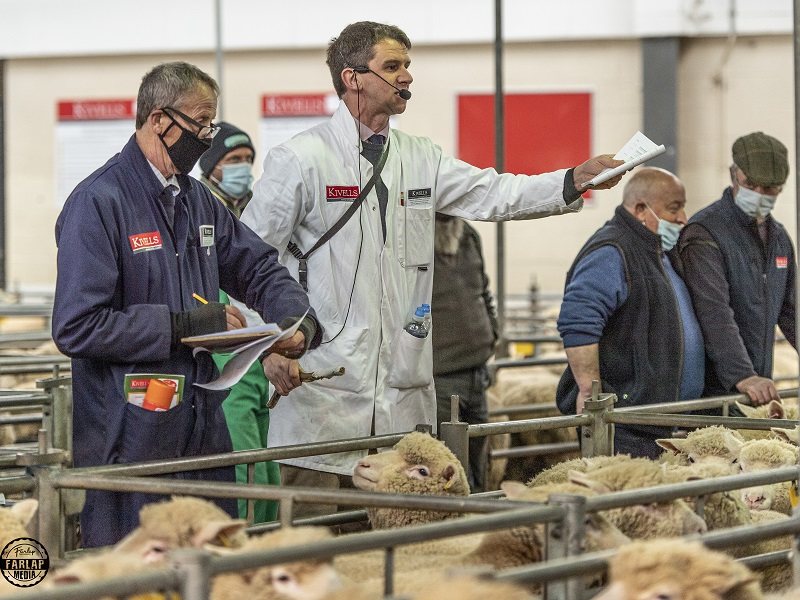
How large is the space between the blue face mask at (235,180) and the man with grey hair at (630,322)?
4.07 ft

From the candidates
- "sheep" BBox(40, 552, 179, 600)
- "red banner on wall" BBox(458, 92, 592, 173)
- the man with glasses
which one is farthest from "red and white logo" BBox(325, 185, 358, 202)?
"red banner on wall" BBox(458, 92, 592, 173)

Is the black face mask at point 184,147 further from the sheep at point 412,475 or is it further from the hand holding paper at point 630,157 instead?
the hand holding paper at point 630,157

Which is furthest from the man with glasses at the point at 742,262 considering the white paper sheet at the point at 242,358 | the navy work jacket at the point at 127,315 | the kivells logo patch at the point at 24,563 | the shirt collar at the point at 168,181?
the kivells logo patch at the point at 24,563

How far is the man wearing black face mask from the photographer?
2.71 metres

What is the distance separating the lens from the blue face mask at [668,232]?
14.2 feet

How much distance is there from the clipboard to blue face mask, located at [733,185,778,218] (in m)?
2.28

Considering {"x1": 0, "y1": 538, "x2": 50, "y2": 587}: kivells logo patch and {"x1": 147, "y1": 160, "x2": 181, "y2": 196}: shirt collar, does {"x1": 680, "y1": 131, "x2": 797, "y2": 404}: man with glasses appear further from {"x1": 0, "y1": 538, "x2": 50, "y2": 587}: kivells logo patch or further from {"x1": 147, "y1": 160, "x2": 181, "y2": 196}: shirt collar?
{"x1": 0, "y1": 538, "x2": 50, "y2": 587}: kivells logo patch

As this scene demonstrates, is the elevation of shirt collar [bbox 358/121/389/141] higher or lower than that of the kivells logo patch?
higher

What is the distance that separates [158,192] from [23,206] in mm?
11209

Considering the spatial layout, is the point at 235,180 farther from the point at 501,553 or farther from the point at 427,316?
the point at 501,553

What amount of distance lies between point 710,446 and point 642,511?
1.10m

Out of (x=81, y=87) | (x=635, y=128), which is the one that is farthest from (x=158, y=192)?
(x=81, y=87)

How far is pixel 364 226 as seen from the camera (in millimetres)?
3418

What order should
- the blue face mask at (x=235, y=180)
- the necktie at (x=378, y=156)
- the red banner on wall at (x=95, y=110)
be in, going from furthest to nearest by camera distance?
the red banner on wall at (x=95, y=110)
the blue face mask at (x=235, y=180)
the necktie at (x=378, y=156)
